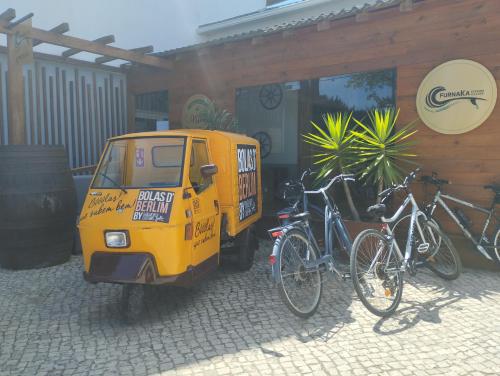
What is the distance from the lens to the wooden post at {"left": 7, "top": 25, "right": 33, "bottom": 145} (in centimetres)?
586

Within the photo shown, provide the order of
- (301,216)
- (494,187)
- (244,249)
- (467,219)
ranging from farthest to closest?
(244,249)
(467,219)
(494,187)
(301,216)

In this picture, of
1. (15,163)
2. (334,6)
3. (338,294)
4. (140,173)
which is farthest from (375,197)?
(334,6)

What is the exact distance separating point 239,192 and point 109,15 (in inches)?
299

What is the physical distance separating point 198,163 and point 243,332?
186cm

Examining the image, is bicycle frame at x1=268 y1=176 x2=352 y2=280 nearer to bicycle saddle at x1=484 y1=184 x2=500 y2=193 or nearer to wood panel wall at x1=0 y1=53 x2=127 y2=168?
bicycle saddle at x1=484 y1=184 x2=500 y2=193

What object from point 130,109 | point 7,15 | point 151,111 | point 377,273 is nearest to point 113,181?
point 377,273

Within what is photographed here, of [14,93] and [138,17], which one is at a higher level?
[138,17]

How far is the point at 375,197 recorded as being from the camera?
5848 millimetres

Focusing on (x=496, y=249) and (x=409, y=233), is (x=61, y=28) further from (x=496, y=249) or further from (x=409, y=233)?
(x=496, y=249)

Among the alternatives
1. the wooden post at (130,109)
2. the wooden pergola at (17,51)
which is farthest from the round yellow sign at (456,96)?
the wooden post at (130,109)

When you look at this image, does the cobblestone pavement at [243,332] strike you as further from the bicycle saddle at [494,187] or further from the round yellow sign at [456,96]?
the round yellow sign at [456,96]

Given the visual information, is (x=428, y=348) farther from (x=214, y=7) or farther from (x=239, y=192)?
(x=214, y=7)

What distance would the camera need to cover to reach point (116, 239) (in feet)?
12.2

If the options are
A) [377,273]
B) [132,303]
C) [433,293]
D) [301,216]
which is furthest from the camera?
[433,293]
